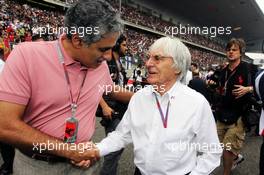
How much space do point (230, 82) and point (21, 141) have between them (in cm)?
277

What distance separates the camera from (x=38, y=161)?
1.70 meters

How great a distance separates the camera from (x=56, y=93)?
161 cm

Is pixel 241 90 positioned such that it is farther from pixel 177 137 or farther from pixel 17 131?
pixel 17 131

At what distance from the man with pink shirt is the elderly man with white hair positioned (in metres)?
0.33

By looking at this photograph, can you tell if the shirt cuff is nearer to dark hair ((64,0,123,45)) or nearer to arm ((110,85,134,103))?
arm ((110,85,134,103))

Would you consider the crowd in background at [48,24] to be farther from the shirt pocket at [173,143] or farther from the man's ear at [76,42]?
the shirt pocket at [173,143]

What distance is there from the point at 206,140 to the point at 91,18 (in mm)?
1041

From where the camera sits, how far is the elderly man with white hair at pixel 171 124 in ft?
6.03

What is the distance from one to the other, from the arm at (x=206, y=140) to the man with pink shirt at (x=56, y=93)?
68cm

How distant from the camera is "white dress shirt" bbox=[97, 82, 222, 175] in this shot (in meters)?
1.83

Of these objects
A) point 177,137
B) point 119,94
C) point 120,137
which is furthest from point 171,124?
point 119,94

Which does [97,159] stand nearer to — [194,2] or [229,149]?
[229,149]

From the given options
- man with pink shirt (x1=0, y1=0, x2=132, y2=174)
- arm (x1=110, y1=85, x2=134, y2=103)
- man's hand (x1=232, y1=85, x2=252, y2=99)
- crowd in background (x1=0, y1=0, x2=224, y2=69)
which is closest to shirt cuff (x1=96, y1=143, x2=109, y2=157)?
man with pink shirt (x1=0, y1=0, x2=132, y2=174)

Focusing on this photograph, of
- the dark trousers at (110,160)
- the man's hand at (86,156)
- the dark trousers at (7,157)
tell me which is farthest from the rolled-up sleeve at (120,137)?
the dark trousers at (7,157)
